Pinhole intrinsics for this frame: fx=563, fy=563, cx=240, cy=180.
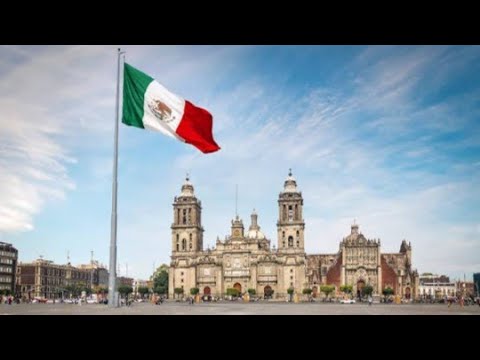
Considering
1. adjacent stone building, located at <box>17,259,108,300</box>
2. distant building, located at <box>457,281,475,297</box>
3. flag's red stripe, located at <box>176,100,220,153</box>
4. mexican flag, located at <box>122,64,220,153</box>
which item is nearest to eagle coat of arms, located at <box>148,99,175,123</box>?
mexican flag, located at <box>122,64,220,153</box>

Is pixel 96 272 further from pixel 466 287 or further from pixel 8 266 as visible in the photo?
pixel 466 287

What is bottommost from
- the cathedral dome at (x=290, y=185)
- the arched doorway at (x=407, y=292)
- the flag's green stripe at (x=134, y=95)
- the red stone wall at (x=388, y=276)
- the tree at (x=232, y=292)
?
the arched doorway at (x=407, y=292)

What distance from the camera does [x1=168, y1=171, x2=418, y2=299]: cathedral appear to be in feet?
350

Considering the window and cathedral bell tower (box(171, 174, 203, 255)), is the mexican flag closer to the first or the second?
the window

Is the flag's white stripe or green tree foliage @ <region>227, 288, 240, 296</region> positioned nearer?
the flag's white stripe

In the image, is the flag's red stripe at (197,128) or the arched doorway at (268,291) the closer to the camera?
the flag's red stripe at (197,128)

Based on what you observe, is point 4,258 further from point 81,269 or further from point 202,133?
point 202,133

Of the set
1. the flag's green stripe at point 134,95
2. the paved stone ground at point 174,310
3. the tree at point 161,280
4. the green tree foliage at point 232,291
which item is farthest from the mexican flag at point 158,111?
the tree at point 161,280

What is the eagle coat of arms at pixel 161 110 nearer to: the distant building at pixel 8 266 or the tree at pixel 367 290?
the tree at pixel 367 290

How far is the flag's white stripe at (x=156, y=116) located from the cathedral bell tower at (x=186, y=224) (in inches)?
3801

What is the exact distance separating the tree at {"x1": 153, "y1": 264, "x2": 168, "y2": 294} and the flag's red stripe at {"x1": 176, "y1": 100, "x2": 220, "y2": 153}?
111174 millimetres

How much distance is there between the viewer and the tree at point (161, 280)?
125613mm

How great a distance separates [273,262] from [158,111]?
303 feet
